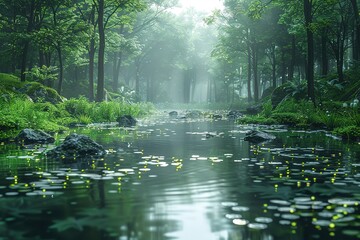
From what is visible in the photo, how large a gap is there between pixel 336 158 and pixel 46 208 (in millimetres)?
7379

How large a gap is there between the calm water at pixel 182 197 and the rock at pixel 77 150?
1.64 feet

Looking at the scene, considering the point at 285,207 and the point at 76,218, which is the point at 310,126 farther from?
the point at 76,218

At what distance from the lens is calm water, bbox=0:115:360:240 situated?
4602mm

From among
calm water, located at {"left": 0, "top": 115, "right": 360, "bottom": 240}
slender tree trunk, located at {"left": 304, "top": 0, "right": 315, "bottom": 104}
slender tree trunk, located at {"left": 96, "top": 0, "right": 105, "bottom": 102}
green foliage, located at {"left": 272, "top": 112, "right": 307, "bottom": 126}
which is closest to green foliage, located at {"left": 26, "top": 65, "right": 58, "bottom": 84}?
slender tree trunk, located at {"left": 96, "top": 0, "right": 105, "bottom": 102}

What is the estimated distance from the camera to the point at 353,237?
14.2ft

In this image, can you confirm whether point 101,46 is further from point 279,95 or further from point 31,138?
point 31,138

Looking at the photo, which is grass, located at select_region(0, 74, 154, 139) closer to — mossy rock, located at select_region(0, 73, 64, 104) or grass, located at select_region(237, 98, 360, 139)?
mossy rock, located at select_region(0, 73, 64, 104)

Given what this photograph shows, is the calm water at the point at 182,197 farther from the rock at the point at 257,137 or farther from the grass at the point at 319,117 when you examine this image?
the grass at the point at 319,117

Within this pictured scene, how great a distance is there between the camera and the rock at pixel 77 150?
10.8 meters

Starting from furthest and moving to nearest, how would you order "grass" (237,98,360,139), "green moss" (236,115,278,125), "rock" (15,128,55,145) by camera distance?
"green moss" (236,115,278,125) → "grass" (237,98,360,139) → "rock" (15,128,55,145)

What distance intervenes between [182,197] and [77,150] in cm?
551

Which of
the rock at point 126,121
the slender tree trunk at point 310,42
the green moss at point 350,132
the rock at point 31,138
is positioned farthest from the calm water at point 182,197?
the rock at point 126,121

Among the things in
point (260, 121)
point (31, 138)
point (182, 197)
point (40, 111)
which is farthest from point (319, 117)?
point (182, 197)

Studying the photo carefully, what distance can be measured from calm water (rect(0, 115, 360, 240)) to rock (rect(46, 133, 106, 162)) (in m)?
0.50
